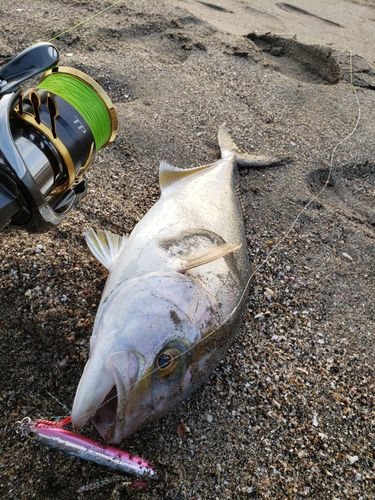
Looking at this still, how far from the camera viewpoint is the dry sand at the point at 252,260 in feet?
6.30

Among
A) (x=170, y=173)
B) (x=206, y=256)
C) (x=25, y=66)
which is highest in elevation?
(x=25, y=66)

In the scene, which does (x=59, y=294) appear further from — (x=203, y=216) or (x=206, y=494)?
(x=206, y=494)

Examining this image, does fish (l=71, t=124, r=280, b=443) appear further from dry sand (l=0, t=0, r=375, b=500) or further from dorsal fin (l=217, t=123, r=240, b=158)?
dorsal fin (l=217, t=123, r=240, b=158)

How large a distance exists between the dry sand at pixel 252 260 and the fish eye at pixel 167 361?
14.2 inches

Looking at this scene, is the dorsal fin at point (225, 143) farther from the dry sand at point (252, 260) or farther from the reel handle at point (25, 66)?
the reel handle at point (25, 66)

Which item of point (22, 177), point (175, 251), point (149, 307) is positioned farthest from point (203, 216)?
point (22, 177)

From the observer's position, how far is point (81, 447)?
172cm

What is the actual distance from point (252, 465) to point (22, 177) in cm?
160

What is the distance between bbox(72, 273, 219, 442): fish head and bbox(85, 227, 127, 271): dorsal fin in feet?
1.04

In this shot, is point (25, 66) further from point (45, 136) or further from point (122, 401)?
point (122, 401)

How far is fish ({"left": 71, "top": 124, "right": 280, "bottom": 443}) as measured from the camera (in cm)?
Answer: 172

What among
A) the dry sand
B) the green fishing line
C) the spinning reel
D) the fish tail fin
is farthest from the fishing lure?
the fish tail fin

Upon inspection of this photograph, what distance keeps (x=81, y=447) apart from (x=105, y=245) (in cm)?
→ 109

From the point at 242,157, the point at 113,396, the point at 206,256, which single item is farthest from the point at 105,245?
the point at 242,157
